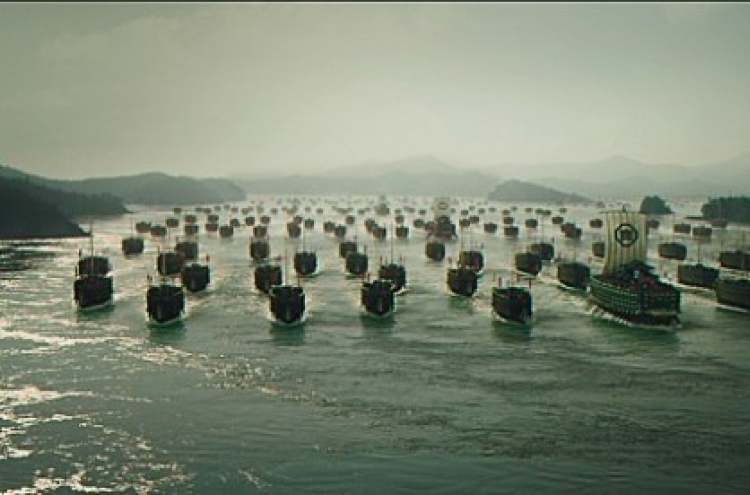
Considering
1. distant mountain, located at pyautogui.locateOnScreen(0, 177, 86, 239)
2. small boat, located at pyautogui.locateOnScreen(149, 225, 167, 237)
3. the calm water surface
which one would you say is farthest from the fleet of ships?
distant mountain, located at pyautogui.locateOnScreen(0, 177, 86, 239)

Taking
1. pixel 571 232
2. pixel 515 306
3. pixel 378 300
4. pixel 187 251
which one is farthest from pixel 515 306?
pixel 571 232

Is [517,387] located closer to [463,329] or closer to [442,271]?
[463,329]

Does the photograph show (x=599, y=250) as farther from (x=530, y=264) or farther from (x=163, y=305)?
(x=163, y=305)

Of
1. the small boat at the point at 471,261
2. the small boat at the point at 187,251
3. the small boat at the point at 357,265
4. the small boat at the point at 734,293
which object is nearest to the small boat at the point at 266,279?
the small boat at the point at 357,265

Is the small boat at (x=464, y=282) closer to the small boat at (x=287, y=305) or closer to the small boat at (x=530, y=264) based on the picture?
the small boat at (x=530, y=264)

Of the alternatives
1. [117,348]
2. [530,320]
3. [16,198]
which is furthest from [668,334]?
[16,198]

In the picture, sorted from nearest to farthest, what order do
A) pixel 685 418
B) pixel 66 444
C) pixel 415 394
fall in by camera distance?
pixel 66 444 < pixel 685 418 < pixel 415 394
